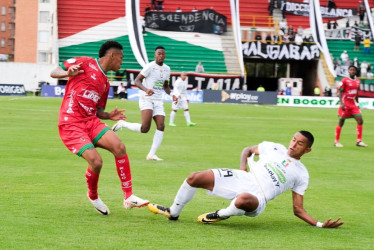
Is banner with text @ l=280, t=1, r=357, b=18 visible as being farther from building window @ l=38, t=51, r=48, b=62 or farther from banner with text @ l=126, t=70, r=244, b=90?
building window @ l=38, t=51, r=48, b=62

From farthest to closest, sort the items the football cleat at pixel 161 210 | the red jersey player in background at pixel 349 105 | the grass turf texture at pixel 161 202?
the red jersey player in background at pixel 349 105, the football cleat at pixel 161 210, the grass turf texture at pixel 161 202

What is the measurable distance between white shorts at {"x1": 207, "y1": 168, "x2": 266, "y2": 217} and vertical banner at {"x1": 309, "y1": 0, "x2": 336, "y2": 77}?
166 ft

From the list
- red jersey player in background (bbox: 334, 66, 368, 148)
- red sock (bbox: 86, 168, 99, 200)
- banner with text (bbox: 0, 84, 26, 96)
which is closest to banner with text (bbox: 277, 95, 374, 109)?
banner with text (bbox: 0, 84, 26, 96)

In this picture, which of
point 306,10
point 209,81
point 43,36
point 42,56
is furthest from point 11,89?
point 43,36

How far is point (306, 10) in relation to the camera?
65.0 m

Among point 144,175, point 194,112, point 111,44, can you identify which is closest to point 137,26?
point 194,112

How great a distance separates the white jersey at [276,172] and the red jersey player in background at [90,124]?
5.16ft

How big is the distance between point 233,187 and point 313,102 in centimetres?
4420

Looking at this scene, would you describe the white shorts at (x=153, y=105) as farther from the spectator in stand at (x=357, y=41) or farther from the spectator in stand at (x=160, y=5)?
the spectator in stand at (x=357, y=41)

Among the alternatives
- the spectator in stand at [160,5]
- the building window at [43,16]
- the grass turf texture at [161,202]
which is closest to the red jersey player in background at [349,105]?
the grass turf texture at [161,202]

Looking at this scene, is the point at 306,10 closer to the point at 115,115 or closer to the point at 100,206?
the point at 115,115

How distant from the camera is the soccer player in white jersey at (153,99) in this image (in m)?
16.4

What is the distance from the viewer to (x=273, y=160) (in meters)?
8.91

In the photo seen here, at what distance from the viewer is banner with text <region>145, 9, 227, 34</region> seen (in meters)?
60.4
